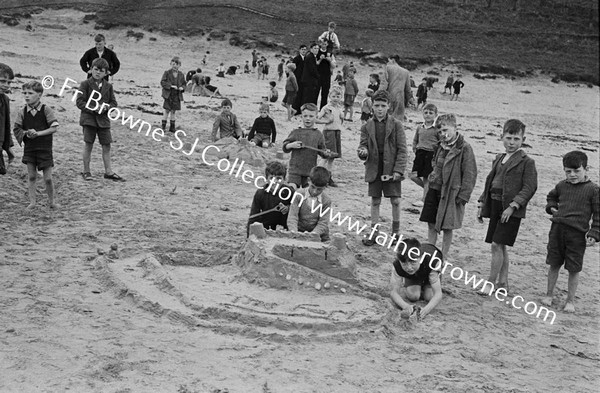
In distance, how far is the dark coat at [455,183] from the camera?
23.6ft

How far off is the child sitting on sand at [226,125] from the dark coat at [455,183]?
5932mm

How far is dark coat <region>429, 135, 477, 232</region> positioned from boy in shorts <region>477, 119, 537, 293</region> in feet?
0.68

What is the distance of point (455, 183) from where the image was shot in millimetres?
7195

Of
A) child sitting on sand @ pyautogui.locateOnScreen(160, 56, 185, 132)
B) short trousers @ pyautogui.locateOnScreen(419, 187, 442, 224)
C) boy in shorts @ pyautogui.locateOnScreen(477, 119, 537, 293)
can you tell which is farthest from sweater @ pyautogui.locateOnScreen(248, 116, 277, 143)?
boy in shorts @ pyautogui.locateOnScreen(477, 119, 537, 293)

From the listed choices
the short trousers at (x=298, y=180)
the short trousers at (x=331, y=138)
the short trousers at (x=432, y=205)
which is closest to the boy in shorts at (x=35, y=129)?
the short trousers at (x=298, y=180)

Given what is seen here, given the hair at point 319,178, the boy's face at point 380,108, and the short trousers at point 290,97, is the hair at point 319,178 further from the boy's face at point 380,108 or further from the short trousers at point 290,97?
the short trousers at point 290,97

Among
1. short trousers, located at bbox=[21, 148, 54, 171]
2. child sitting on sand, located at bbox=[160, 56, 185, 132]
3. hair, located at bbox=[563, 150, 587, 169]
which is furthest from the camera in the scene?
child sitting on sand, located at bbox=[160, 56, 185, 132]

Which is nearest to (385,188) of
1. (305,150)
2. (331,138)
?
(305,150)

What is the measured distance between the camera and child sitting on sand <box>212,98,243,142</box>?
12617 mm

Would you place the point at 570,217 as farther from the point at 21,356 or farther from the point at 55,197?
the point at 55,197

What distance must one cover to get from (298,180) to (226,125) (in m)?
4.24

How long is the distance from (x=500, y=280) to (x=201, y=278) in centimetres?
295

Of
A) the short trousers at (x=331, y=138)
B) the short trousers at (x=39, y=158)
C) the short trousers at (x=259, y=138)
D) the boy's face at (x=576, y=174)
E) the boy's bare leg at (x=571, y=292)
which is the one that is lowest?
the boy's bare leg at (x=571, y=292)

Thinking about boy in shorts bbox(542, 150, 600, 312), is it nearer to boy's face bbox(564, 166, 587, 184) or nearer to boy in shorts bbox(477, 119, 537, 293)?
boy's face bbox(564, 166, 587, 184)
